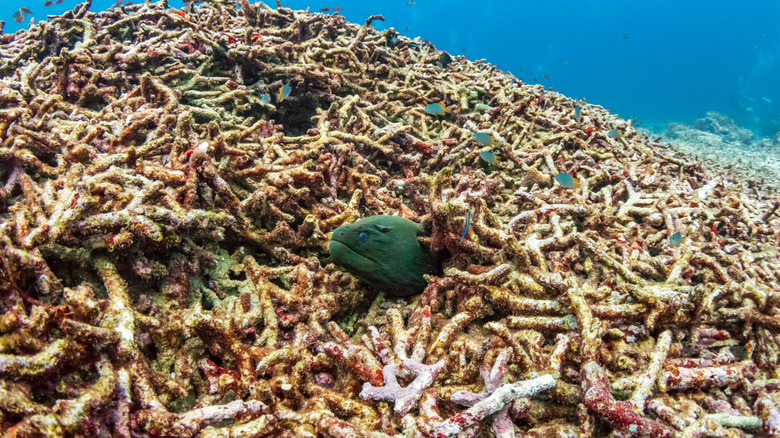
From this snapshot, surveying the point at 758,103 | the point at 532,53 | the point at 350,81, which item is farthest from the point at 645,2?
the point at 350,81

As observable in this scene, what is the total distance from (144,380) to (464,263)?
2400mm

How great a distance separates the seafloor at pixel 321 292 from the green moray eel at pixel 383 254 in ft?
0.70

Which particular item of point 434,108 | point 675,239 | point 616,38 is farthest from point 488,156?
point 616,38

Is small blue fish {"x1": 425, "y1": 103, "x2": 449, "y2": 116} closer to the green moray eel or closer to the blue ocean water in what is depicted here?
the green moray eel

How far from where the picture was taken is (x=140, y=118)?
406 cm

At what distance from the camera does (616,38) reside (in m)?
176

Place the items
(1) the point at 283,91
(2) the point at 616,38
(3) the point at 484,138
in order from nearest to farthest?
(3) the point at 484,138 < (1) the point at 283,91 < (2) the point at 616,38

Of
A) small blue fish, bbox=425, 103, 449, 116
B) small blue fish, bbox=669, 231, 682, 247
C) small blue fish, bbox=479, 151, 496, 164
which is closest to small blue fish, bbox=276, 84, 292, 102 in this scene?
small blue fish, bbox=425, 103, 449, 116

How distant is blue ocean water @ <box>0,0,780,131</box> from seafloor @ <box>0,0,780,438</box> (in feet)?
464

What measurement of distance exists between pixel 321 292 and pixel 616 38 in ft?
740

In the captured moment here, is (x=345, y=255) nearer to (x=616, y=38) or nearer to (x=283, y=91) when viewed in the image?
(x=283, y=91)

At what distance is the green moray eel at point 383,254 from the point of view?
124 inches

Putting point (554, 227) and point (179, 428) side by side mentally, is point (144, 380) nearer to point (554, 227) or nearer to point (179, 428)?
point (179, 428)

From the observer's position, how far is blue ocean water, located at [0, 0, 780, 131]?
13612 cm
